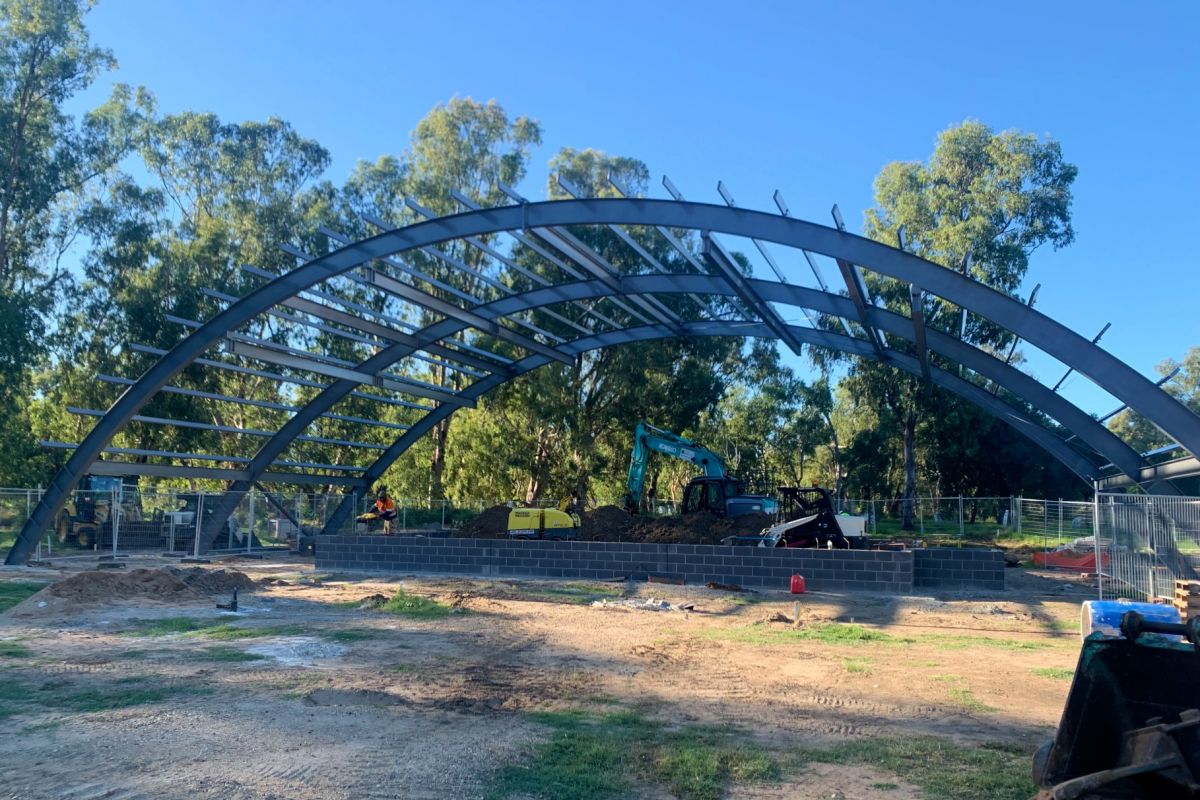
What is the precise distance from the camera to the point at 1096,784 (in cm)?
366

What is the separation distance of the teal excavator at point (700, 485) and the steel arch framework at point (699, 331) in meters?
5.20

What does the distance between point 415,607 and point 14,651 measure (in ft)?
20.6

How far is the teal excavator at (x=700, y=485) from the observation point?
97.5ft

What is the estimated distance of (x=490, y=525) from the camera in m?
31.2

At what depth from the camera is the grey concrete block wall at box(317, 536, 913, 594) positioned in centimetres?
2008

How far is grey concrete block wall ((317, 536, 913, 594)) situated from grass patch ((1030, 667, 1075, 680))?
332 inches

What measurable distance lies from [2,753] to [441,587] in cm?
1358

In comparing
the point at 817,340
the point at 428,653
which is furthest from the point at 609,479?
the point at 428,653

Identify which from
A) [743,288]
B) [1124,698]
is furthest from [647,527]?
[1124,698]

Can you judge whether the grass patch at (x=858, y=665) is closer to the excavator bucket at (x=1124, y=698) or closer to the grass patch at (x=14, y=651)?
the excavator bucket at (x=1124, y=698)

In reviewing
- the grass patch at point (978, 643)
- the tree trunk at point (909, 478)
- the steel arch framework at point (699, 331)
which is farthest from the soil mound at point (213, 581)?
the tree trunk at point (909, 478)

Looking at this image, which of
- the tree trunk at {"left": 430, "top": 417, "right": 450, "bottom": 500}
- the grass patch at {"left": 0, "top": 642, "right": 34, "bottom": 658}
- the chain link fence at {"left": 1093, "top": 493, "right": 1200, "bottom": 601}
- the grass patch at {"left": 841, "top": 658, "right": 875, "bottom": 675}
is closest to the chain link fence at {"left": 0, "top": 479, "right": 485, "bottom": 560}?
the tree trunk at {"left": 430, "top": 417, "right": 450, "bottom": 500}

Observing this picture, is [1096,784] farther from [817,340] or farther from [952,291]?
[817,340]

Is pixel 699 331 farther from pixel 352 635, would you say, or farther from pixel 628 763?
pixel 628 763
